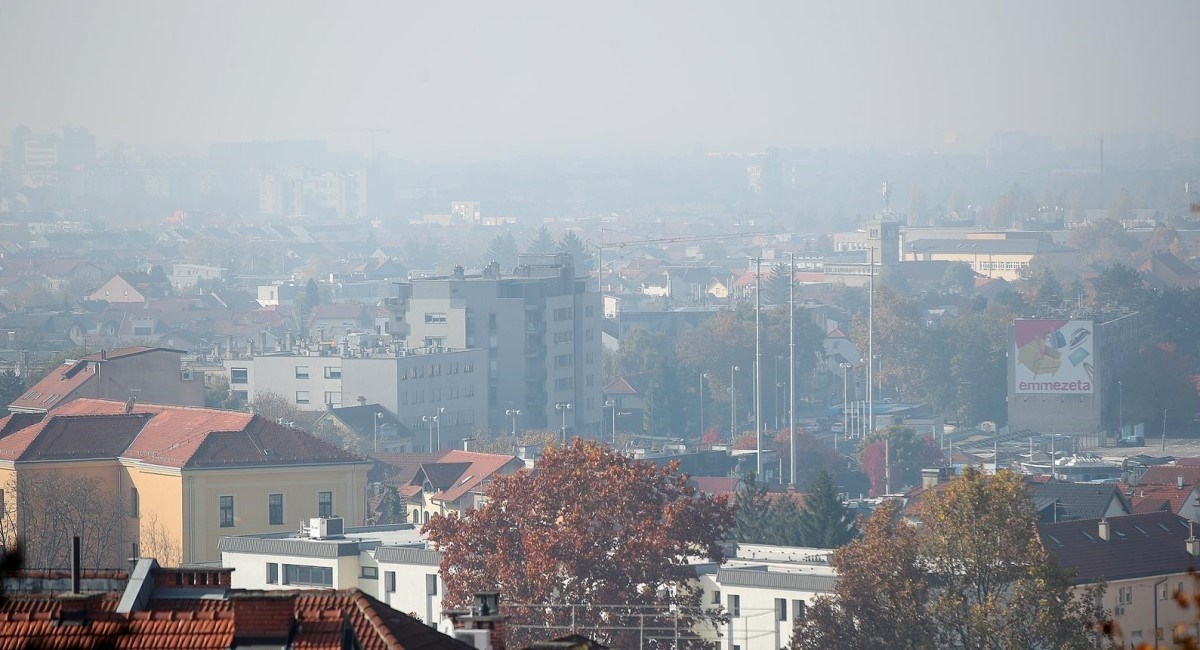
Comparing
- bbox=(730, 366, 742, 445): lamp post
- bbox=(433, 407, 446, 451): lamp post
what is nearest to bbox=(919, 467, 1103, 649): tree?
bbox=(433, 407, 446, 451): lamp post

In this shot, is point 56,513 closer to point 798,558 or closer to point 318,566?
point 318,566

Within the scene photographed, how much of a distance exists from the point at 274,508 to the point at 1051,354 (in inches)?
1693

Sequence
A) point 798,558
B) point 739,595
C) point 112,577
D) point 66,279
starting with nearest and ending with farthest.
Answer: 1. point 112,577
2. point 739,595
3. point 798,558
4. point 66,279

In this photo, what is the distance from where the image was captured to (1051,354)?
6975cm

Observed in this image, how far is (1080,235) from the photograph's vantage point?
522 feet

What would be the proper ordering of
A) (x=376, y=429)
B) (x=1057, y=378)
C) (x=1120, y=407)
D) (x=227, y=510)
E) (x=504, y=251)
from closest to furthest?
(x=227, y=510)
(x=376, y=429)
(x=1057, y=378)
(x=1120, y=407)
(x=504, y=251)

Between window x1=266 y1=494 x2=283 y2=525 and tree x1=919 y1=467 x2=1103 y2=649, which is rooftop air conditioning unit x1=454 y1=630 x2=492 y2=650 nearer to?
tree x1=919 y1=467 x2=1103 y2=649

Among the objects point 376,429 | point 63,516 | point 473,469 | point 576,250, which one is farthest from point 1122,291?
point 63,516

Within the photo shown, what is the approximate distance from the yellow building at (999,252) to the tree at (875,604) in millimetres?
115270

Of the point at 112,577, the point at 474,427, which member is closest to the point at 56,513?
the point at 112,577

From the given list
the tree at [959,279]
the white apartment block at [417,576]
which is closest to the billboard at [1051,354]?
the white apartment block at [417,576]

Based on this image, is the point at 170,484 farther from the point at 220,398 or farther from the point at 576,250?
the point at 576,250

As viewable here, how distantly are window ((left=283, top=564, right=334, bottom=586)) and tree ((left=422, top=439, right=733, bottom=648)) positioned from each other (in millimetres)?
2113

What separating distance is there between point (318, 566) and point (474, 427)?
123 feet
